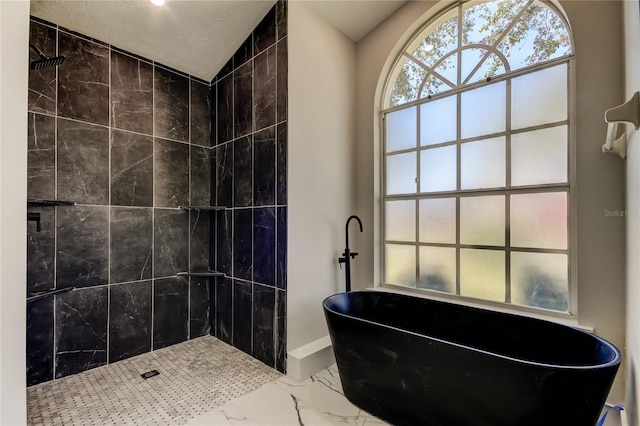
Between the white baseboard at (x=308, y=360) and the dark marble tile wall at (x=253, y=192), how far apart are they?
10cm

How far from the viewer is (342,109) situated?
261 centimetres

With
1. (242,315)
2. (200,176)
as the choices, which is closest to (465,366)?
(242,315)

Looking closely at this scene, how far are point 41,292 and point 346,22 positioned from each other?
2.99 meters

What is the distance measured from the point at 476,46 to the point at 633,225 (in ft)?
5.06

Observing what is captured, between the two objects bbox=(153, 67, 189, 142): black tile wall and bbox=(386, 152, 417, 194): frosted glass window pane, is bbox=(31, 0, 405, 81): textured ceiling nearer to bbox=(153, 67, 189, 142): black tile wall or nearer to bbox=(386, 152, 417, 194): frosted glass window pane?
bbox=(153, 67, 189, 142): black tile wall

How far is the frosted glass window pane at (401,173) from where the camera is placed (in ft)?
8.13

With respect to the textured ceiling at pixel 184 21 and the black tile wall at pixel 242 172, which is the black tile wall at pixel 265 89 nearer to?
the black tile wall at pixel 242 172

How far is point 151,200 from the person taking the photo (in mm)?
2506

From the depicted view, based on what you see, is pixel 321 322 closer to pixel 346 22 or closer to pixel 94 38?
pixel 346 22

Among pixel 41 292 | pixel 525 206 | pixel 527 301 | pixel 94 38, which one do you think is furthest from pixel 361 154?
pixel 41 292

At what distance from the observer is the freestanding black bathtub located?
3.75ft

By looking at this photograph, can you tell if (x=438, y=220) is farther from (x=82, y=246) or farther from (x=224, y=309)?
(x=82, y=246)

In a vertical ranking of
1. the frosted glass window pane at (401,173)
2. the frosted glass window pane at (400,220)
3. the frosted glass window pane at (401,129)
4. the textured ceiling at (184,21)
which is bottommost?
the frosted glass window pane at (400,220)

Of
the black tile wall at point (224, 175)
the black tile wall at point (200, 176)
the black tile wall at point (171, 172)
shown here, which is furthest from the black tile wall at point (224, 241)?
the black tile wall at point (171, 172)
